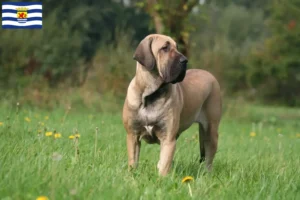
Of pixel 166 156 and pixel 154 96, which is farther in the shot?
pixel 154 96

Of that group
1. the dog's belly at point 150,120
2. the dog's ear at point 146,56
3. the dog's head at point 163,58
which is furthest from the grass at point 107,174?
the dog's ear at point 146,56

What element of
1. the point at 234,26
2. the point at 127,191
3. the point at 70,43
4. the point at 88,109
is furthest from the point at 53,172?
the point at 234,26

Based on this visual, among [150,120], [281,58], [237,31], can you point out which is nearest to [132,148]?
[150,120]

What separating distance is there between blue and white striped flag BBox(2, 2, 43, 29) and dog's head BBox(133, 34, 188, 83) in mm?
2141

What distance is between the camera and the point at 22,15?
6.68 m

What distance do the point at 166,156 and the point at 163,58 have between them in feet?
2.99

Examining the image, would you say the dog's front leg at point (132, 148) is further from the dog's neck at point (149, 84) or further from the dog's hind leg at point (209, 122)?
the dog's hind leg at point (209, 122)

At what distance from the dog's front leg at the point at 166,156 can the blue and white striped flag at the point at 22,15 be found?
259 cm

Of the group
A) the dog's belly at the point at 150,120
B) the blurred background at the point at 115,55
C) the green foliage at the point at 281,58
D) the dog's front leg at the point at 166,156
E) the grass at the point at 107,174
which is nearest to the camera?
the grass at the point at 107,174

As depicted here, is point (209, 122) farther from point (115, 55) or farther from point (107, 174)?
point (115, 55)

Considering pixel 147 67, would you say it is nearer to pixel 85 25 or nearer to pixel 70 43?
pixel 70 43

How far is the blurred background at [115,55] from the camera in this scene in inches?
510

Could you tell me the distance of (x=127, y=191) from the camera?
11.3ft

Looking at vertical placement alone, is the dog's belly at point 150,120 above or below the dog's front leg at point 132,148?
above
